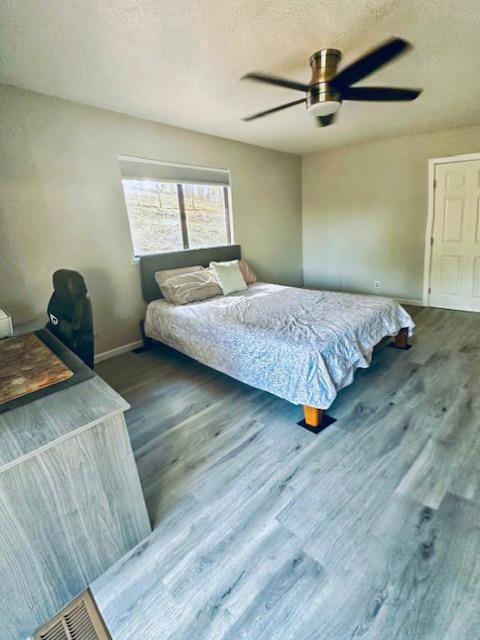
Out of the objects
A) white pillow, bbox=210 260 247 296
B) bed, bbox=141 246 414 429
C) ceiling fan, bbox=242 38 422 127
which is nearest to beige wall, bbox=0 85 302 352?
bed, bbox=141 246 414 429

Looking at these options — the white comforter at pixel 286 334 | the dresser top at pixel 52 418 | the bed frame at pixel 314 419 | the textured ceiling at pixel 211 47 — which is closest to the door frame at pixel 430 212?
the textured ceiling at pixel 211 47

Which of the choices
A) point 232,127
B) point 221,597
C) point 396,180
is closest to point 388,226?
point 396,180

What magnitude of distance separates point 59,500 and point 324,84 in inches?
112

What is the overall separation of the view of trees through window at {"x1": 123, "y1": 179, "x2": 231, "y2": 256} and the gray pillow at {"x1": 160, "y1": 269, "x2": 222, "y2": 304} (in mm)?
501

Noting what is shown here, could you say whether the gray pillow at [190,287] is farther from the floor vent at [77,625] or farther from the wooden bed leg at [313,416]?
the floor vent at [77,625]

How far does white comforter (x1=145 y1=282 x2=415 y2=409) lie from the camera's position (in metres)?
2.11

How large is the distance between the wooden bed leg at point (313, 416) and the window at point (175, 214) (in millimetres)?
2605

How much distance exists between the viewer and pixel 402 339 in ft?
10.7

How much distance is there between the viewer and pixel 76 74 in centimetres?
236

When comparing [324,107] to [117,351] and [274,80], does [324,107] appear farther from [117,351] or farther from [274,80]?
[117,351]

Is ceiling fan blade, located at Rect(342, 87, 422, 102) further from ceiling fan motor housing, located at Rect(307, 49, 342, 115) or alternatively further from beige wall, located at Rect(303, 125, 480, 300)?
beige wall, located at Rect(303, 125, 480, 300)

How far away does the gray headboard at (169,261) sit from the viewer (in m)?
3.64

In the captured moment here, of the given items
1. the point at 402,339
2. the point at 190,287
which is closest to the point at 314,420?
the point at 402,339

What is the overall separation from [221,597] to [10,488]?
35.1 inches
